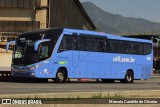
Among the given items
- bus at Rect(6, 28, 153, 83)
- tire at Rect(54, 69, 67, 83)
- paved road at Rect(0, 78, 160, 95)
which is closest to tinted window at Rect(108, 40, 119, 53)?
bus at Rect(6, 28, 153, 83)

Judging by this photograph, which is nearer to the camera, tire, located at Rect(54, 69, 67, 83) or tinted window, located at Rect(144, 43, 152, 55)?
tire, located at Rect(54, 69, 67, 83)

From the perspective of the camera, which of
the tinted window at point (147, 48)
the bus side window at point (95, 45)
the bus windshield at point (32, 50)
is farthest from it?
the tinted window at point (147, 48)

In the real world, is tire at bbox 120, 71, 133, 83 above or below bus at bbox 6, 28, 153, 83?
below

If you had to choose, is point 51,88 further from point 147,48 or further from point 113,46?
point 147,48

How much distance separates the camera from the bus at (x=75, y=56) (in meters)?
28.9

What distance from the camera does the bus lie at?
28.9 m

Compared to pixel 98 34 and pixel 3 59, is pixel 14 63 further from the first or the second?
pixel 3 59

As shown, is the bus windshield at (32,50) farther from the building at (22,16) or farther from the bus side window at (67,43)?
the building at (22,16)

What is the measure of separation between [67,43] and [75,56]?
1.26 meters

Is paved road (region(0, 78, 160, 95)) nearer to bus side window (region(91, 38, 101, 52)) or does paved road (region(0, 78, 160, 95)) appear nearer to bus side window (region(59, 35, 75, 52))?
bus side window (region(59, 35, 75, 52))

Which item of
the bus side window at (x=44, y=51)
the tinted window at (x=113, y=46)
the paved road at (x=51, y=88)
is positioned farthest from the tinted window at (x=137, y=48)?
the bus side window at (x=44, y=51)

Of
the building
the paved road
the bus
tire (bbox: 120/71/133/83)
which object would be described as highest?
the building

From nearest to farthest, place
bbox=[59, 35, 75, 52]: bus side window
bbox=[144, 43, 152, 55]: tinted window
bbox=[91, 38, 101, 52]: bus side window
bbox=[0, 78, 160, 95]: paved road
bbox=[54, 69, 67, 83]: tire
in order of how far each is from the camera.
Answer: bbox=[0, 78, 160, 95]: paved road → bbox=[59, 35, 75, 52]: bus side window → bbox=[54, 69, 67, 83]: tire → bbox=[91, 38, 101, 52]: bus side window → bbox=[144, 43, 152, 55]: tinted window

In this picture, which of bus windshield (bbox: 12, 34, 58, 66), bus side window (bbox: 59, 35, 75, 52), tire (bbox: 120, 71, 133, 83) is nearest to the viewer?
bus windshield (bbox: 12, 34, 58, 66)
